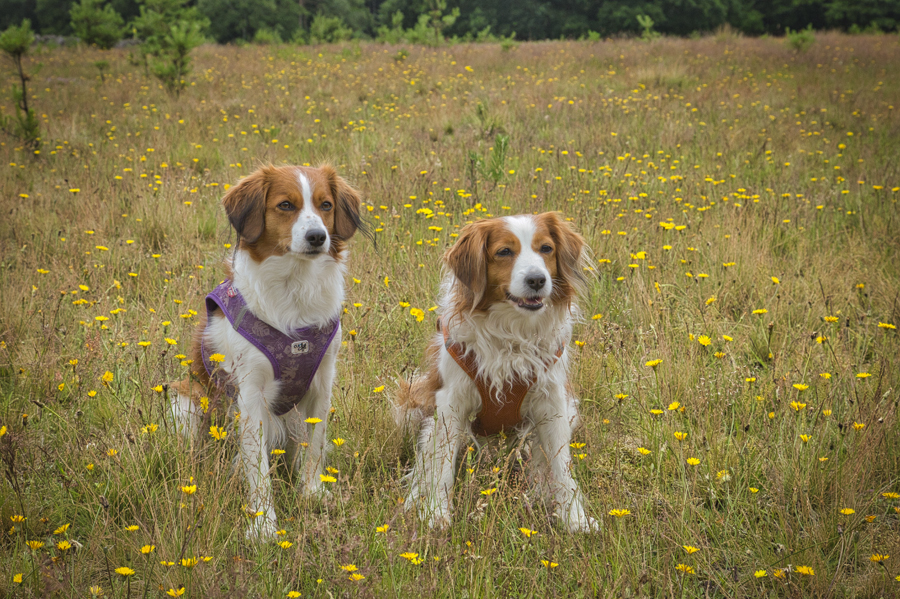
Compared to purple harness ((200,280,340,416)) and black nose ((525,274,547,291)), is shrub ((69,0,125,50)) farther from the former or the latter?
black nose ((525,274,547,291))

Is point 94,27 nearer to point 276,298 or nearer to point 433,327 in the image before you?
point 433,327

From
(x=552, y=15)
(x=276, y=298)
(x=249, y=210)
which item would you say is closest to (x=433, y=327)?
(x=276, y=298)

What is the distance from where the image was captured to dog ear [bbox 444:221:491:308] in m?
2.55

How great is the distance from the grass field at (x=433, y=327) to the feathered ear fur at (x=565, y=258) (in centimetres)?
35

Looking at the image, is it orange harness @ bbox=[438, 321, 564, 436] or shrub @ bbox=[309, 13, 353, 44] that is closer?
orange harness @ bbox=[438, 321, 564, 436]

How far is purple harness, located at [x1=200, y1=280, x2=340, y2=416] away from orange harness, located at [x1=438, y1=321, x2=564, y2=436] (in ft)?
1.88

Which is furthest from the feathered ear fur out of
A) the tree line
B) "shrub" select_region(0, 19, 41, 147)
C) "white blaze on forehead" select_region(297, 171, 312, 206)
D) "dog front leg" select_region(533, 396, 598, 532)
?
the tree line

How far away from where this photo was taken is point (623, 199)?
212 inches

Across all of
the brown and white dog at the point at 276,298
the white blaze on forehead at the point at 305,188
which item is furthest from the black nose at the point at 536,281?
the white blaze on forehead at the point at 305,188

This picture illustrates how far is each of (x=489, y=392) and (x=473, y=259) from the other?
0.62m

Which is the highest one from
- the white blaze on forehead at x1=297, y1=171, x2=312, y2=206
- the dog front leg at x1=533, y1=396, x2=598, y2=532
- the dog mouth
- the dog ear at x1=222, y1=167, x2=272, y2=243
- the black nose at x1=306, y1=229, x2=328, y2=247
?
the white blaze on forehead at x1=297, y1=171, x2=312, y2=206

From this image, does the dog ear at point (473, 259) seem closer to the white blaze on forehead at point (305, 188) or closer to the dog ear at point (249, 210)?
the white blaze on forehead at point (305, 188)

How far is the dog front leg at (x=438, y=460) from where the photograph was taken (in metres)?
2.33

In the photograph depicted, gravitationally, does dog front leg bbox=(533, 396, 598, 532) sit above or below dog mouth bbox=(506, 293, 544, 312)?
below
